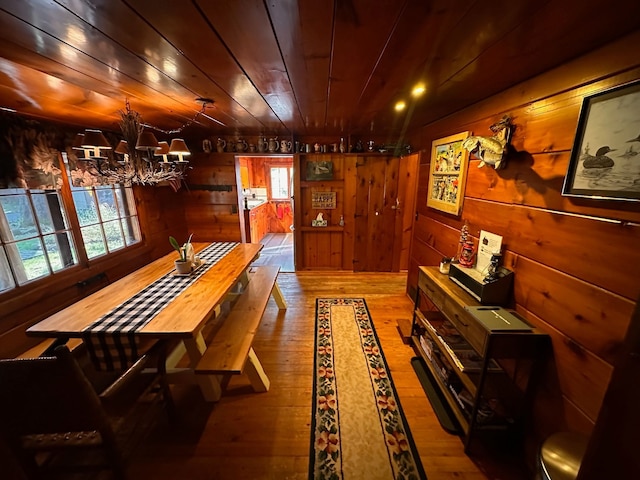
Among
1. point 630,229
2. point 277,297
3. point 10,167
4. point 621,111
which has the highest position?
point 621,111

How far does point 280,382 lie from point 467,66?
2384 mm

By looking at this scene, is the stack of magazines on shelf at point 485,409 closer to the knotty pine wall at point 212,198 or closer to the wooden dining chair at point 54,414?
the wooden dining chair at point 54,414

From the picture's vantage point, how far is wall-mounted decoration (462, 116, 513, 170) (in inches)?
57.1

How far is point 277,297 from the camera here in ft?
9.55

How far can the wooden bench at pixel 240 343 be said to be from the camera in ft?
4.79

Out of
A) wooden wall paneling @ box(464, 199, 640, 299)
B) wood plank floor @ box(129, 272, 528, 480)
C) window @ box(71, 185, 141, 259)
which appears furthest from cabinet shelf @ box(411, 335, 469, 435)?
window @ box(71, 185, 141, 259)

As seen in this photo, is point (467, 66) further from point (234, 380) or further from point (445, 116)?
point (234, 380)

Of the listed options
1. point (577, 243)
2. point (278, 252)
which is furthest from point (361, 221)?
point (577, 243)

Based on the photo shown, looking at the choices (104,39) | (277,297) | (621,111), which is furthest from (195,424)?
(621,111)

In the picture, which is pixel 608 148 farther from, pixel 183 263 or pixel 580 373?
pixel 183 263

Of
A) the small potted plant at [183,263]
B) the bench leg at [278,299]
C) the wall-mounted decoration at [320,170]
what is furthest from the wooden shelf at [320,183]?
the small potted plant at [183,263]

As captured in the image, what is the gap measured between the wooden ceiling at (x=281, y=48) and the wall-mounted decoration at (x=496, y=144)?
0.25 metres

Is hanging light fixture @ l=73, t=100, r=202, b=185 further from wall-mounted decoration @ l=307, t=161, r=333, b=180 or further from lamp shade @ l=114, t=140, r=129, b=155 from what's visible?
wall-mounted decoration @ l=307, t=161, r=333, b=180

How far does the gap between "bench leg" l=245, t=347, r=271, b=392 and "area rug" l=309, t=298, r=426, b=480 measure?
40 centimetres
